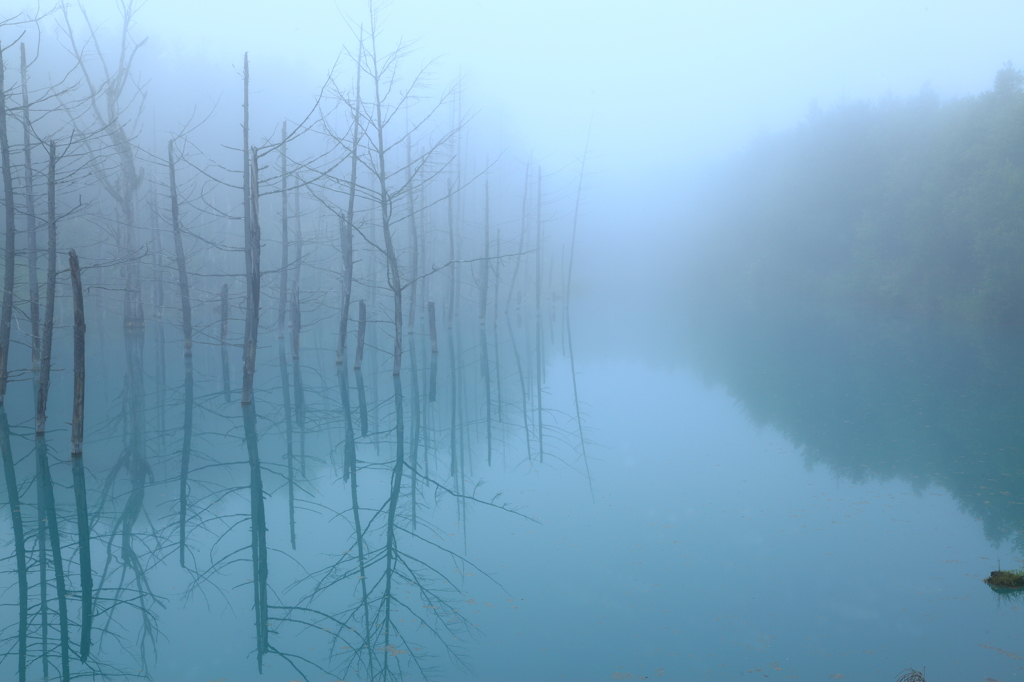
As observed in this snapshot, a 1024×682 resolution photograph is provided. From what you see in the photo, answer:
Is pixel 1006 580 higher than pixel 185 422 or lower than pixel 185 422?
lower

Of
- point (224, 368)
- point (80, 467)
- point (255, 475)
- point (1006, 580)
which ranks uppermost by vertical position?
point (224, 368)

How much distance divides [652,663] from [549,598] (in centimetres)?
101

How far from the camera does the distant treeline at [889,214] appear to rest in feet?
84.0

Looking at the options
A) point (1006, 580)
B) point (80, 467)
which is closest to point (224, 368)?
point (80, 467)

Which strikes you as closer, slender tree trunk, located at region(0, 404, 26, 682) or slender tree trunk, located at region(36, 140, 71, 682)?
slender tree trunk, located at region(0, 404, 26, 682)

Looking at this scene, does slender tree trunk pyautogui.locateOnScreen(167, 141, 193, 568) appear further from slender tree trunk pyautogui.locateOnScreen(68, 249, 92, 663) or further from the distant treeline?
the distant treeline

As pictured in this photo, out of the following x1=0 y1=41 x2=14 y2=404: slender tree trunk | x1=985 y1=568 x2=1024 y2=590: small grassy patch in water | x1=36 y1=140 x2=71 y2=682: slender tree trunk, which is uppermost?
x1=0 y1=41 x2=14 y2=404: slender tree trunk

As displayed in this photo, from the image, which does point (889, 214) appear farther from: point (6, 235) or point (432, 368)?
point (6, 235)

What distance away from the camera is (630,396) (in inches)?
516

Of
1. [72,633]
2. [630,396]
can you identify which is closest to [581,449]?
[630,396]

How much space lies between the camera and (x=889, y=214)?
3641 centimetres

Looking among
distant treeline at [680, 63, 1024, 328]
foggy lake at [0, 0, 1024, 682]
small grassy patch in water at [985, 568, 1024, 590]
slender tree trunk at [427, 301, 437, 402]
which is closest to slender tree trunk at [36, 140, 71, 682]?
foggy lake at [0, 0, 1024, 682]

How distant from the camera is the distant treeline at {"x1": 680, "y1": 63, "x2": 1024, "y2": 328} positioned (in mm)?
25609

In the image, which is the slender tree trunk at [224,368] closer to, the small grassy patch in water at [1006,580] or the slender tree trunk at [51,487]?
the slender tree trunk at [51,487]
